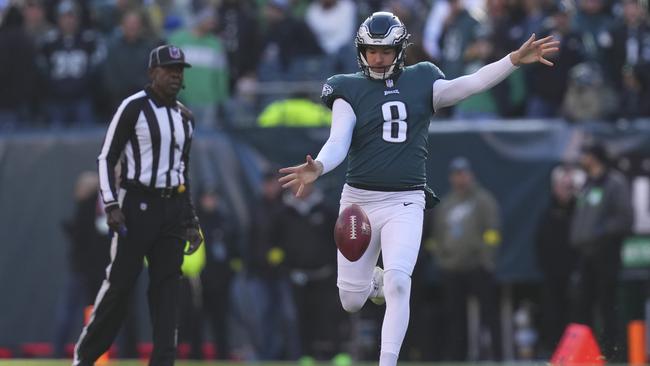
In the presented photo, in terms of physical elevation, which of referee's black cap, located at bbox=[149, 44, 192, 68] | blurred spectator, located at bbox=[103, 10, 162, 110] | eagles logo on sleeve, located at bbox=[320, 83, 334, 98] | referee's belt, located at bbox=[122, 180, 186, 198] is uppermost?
blurred spectator, located at bbox=[103, 10, 162, 110]

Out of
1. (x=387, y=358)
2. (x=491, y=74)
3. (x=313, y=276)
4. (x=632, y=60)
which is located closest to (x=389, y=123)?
(x=491, y=74)

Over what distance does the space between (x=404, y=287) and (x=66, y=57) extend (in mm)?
8074

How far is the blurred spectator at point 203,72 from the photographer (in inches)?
599

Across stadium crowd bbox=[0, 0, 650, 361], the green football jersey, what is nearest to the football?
the green football jersey

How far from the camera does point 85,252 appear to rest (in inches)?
568

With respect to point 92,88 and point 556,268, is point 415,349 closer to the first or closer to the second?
point 556,268

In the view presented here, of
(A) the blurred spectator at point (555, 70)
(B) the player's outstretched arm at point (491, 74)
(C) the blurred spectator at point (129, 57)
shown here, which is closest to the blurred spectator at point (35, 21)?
(C) the blurred spectator at point (129, 57)

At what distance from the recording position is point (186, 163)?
919cm

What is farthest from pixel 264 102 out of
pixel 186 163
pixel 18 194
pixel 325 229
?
pixel 186 163

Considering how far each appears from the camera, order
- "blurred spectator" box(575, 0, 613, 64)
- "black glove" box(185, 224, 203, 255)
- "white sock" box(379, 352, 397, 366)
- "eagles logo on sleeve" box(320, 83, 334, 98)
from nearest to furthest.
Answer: "white sock" box(379, 352, 397, 366) < "eagles logo on sleeve" box(320, 83, 334, 98) < "black glove" box(185, 224, 203, 255) < "blurred spectator" box(575, 0, 613, 64)

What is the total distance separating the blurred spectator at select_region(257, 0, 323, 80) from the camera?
51.2 ft

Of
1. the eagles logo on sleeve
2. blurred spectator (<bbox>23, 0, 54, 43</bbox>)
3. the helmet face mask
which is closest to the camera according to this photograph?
the helmet face mask

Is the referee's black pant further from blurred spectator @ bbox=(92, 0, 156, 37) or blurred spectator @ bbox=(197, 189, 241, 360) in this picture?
blurred spectator @ bbox=(92, 0, 156, 37)

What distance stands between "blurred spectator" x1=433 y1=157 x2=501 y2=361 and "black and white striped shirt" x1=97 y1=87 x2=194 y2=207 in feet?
17.7
